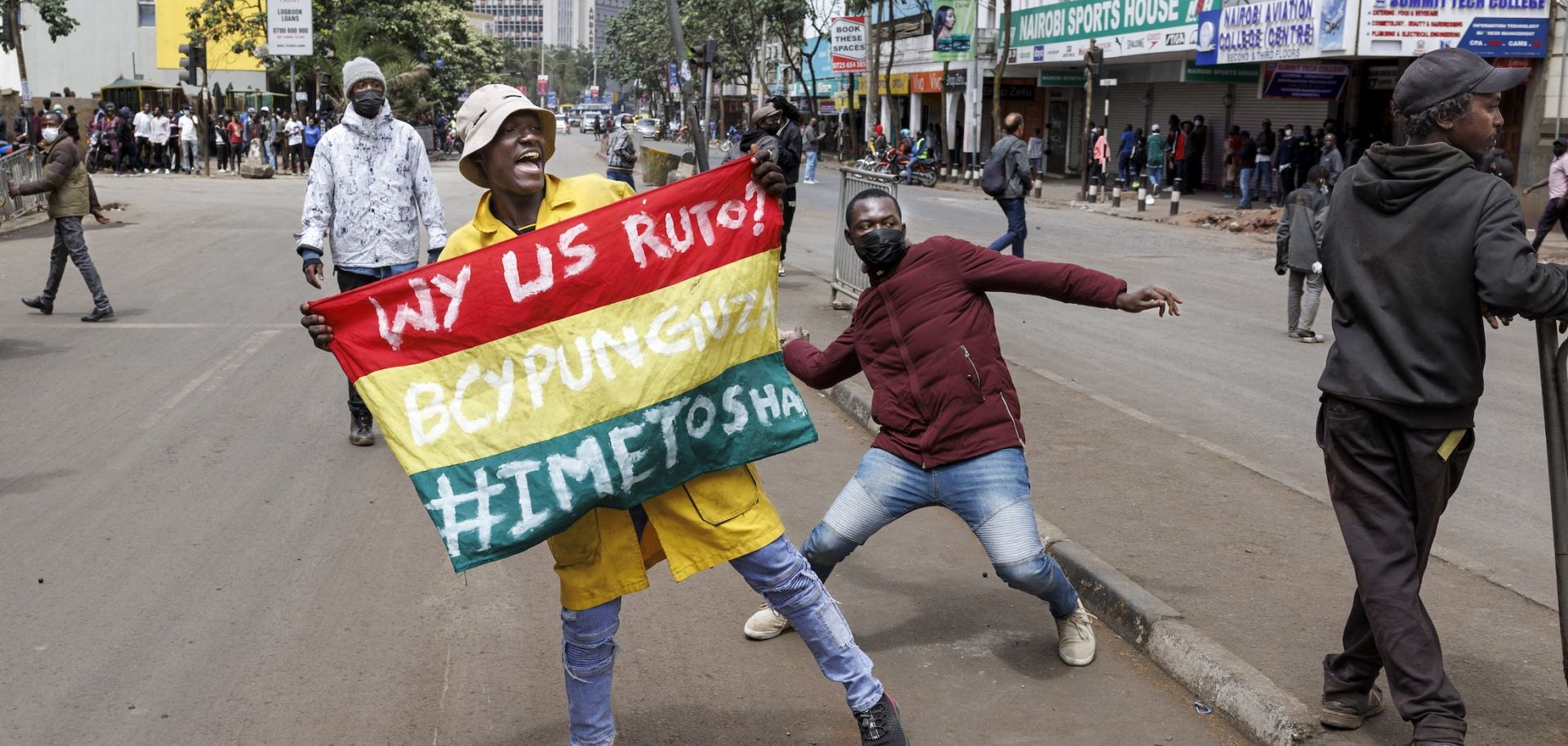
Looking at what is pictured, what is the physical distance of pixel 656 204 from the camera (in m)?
3.54

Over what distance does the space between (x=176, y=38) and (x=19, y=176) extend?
1525 inches

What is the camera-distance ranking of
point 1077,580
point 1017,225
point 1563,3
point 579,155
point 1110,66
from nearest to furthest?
1. point 1077,580
2. point 1017,225
3. point 1563,3
4. point 1110,66
5. point 579,155

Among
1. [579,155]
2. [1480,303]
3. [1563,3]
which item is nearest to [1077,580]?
[1480,303]

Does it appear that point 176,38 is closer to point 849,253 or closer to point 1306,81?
point 1306,81

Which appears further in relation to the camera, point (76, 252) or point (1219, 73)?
point (1219, 73)

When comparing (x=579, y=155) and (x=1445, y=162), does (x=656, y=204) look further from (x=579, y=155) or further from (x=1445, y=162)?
(x=579, y=155)

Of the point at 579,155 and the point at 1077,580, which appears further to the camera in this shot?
the point at 579,155

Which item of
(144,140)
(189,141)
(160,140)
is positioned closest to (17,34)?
(144,140)

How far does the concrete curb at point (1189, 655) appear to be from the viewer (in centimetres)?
384

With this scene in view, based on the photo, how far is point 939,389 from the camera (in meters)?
4.12

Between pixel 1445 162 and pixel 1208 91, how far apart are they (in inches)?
1366

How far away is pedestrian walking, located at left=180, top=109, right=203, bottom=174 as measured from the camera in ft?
120

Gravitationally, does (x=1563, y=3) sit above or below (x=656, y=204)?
above

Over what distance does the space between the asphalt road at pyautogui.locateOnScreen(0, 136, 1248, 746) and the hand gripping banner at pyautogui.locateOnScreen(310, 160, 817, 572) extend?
960 mm
